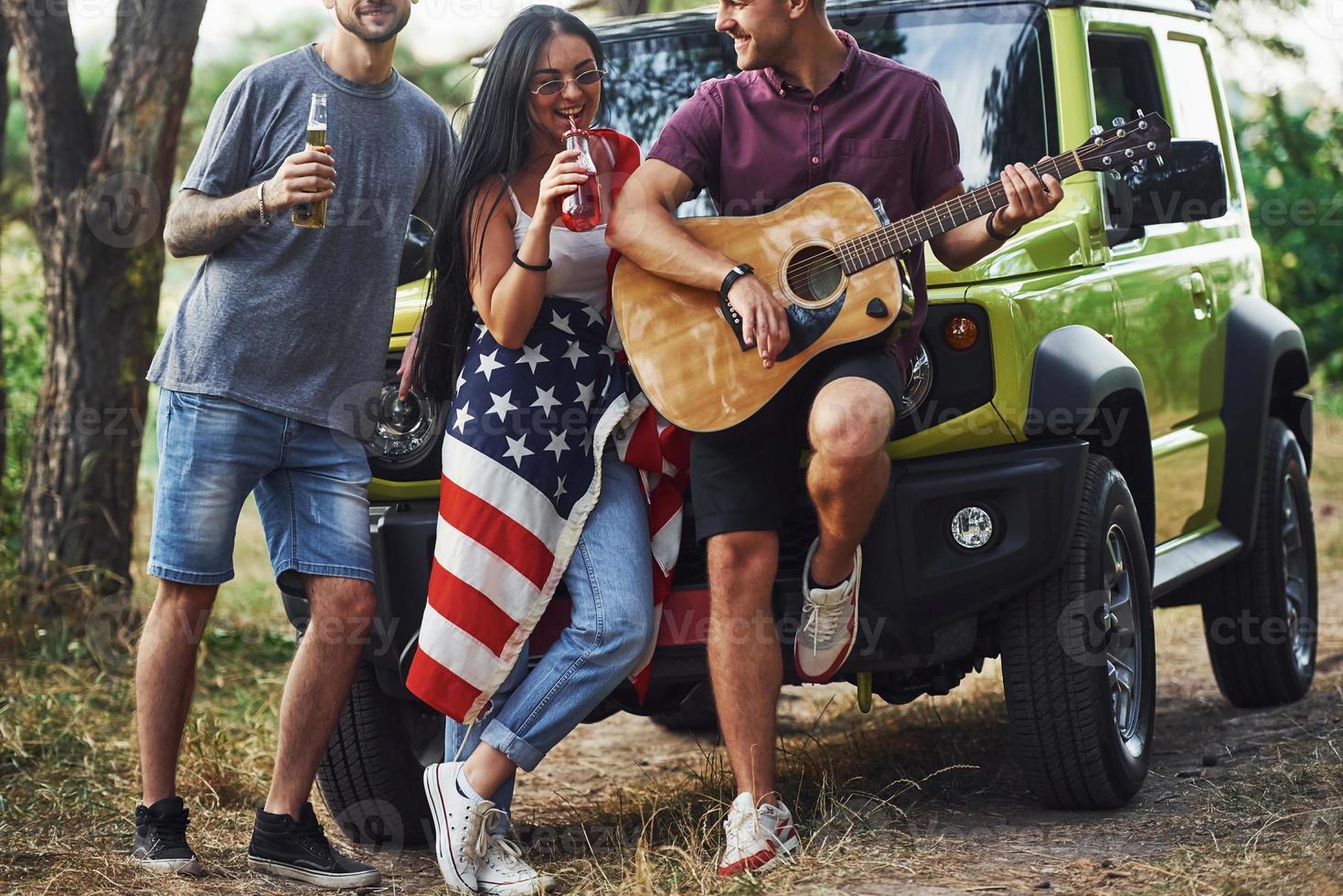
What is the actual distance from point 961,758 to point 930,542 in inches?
51.4

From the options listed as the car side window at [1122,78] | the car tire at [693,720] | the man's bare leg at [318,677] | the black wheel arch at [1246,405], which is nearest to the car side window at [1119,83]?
the car side window at [1122,78]

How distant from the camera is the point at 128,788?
5.02 m

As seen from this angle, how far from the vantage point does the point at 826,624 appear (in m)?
3.75

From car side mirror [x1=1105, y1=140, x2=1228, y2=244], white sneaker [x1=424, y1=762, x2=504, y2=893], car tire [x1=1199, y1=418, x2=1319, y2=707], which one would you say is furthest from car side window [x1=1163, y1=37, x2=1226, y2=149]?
white sneaker [x1=424, y1=762, x2=504, y2=893]

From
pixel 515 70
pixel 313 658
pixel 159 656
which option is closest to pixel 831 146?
pixel 515 70

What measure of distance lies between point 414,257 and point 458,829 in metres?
1.50

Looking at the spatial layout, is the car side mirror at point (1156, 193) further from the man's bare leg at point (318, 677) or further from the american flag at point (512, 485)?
the man's bare leg at point (318, 677)

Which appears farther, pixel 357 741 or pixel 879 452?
pixel 357 741

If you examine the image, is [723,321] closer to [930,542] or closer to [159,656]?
[930,542]

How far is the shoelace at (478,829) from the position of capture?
12.3 ft

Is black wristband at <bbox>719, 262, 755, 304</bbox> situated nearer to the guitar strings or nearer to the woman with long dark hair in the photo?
the guitar strings

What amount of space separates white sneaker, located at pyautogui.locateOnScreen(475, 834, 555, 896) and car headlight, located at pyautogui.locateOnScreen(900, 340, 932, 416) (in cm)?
132

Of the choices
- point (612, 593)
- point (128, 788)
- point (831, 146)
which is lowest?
point (128, 788)

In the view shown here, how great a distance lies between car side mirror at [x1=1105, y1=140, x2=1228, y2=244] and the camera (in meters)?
4.49
